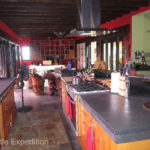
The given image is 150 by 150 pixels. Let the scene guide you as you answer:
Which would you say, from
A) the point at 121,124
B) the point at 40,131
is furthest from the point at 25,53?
the point at 121,124

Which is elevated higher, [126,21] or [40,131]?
[126,21]

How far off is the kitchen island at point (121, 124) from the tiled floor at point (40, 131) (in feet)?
4.78

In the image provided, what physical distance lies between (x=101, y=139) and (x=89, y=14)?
2714mm

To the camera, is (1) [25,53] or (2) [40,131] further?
(1) [25,53]

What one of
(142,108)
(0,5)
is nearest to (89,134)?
(142,108)

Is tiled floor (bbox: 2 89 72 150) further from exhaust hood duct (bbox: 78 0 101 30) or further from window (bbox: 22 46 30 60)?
window (bbox: 22 46 30 60)

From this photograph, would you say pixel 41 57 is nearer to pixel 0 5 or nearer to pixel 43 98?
pixel 43 98

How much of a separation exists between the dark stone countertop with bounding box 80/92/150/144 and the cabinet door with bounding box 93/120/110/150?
0.10m

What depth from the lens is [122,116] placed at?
1.59m

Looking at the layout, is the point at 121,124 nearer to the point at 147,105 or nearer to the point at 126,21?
the point at 147,105

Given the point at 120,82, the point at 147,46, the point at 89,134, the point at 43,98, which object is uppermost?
the point at 147,46

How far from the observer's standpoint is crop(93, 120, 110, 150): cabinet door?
157 cm

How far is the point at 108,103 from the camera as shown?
78.9 inches

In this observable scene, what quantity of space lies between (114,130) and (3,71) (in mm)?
6061
